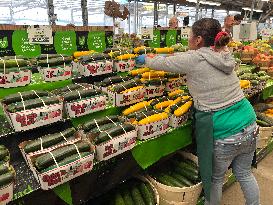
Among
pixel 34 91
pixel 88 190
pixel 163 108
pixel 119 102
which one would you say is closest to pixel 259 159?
pixel 163 108

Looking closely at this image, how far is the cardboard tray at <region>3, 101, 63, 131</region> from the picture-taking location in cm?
194

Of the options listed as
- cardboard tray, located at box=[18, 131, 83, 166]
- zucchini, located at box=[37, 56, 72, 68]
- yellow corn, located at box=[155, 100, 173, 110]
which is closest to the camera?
cardboard tray, located at box=[18, 131, 83, 166]

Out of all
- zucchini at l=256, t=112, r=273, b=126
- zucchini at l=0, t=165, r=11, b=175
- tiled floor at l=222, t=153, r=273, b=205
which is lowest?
tiled floor at l=222, t=153, r=273, b=205

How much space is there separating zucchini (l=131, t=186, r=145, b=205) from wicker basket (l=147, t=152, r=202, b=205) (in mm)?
220

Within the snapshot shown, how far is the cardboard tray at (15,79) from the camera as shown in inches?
84.5

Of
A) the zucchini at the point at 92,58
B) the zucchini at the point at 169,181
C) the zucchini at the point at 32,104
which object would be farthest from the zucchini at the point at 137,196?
the zucchini at the point at 92,58

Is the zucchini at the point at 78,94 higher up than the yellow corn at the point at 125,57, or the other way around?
the yellow corn at the point at 125,57

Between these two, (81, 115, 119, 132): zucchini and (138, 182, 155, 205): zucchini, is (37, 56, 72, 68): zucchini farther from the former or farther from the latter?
(138, 182, 155, 205): zucchini

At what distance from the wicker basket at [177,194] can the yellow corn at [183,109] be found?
766 millimetres

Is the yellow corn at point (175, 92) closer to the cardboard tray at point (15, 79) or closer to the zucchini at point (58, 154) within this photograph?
the zucchini at point (58, 154)

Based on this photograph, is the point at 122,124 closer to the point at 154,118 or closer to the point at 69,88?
the point at 154,118

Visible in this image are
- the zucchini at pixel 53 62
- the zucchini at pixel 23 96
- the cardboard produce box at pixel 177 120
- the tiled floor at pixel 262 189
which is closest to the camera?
the zucchini at pixel 23 96

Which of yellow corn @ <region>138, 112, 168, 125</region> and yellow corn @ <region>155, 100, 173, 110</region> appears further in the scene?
yellow corn @ <region>155, 100, 173, 110</region>

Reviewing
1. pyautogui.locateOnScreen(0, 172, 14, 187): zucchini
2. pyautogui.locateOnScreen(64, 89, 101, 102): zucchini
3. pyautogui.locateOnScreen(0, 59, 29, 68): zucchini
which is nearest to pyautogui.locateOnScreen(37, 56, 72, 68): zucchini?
pyautogui.locateOnScreen(0, 59, 29, 68): zucchini
